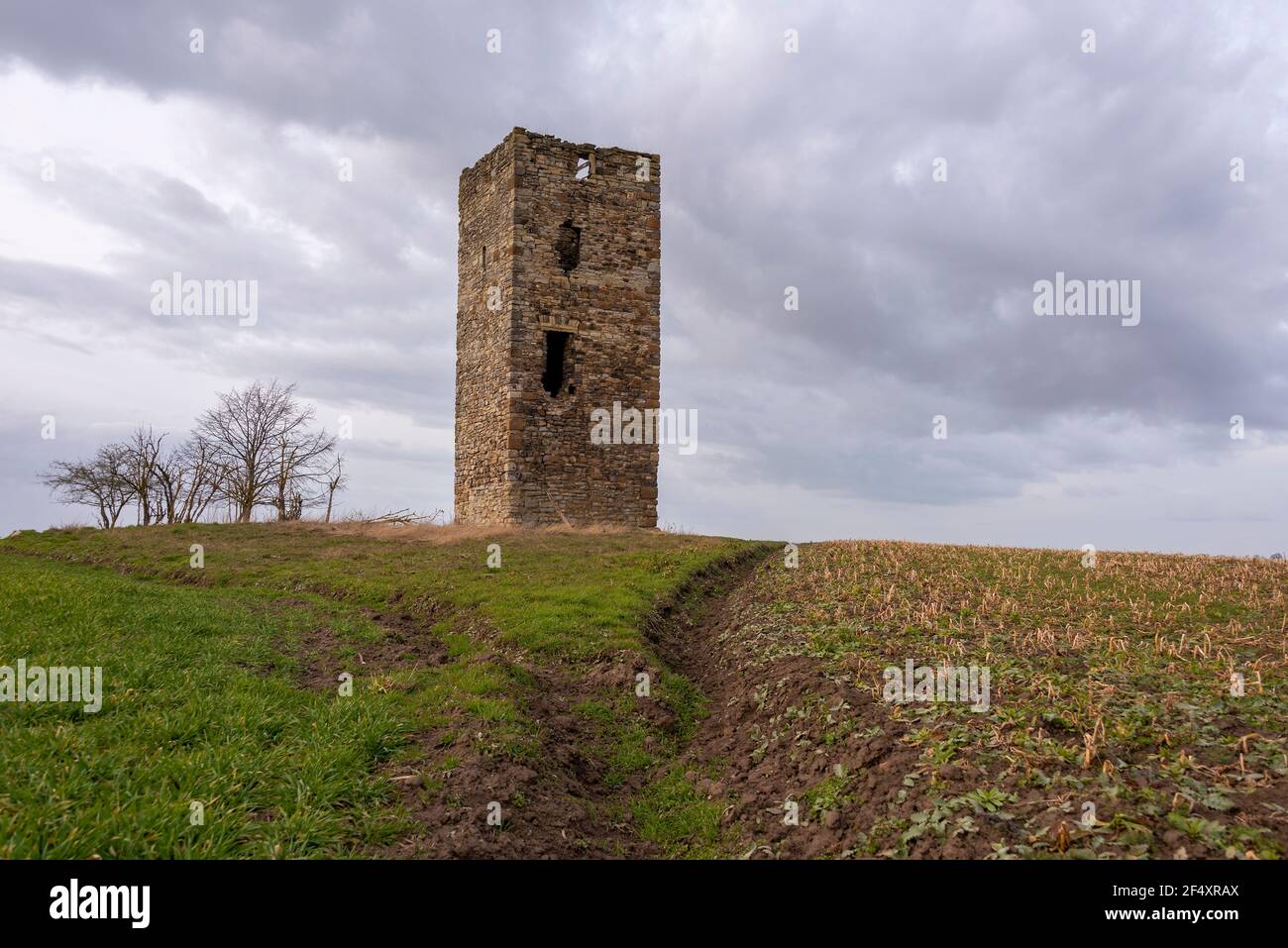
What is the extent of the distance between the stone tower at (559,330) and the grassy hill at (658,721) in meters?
Result: 10.6

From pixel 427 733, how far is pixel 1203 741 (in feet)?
22.1

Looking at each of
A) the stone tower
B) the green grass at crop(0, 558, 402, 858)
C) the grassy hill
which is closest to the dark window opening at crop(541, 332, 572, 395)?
the stone tower

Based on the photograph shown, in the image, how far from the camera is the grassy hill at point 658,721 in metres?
5.39

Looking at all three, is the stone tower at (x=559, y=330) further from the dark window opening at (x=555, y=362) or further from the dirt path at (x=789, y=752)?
the dirt path at (x=789, y=752)

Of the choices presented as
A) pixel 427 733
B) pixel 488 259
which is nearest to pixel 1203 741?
pixel 427 733

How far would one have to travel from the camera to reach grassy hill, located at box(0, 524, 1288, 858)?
539cm

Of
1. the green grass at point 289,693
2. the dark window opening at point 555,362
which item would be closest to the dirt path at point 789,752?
the green grass at point 289,693

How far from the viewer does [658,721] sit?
9.72 m

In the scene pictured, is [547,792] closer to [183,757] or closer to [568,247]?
[183,757]

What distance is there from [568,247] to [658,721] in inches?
801

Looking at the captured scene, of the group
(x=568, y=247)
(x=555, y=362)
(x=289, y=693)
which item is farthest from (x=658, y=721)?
(x=568, y=247)

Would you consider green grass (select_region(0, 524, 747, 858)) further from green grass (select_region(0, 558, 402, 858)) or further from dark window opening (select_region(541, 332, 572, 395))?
dark window opening (select_region(541, 332, 572, 395))

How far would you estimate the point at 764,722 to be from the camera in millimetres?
8922
